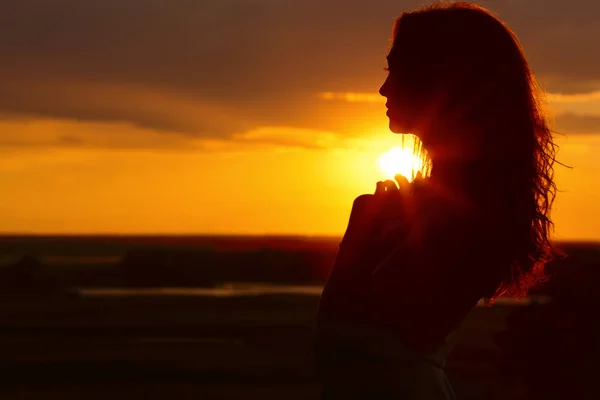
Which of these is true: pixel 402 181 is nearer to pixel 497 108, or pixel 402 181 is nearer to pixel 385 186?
pixel 385 186

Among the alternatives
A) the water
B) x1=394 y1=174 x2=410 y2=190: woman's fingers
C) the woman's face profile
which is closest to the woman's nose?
the woman's face profile

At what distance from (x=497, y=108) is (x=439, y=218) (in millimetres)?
497

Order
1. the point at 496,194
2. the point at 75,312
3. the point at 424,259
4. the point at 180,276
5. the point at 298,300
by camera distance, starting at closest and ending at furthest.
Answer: the point at 424,259 < the point at 496,194 < the point at 75,312 < the point at 298,300 < the point at 180,276

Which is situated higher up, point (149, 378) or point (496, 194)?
point (496, 194)

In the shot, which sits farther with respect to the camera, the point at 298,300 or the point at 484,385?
the point at 298,300

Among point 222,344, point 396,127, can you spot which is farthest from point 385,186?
point 222,344

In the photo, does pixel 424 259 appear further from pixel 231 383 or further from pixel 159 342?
pixel 159 342

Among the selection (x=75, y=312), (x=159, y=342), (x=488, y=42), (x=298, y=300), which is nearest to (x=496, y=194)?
(x=488, y=42)

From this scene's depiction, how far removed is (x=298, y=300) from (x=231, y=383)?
26122 mm

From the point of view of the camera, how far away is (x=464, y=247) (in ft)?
9.49

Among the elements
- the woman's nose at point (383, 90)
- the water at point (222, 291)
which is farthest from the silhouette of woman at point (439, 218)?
the water at point (222, 291)

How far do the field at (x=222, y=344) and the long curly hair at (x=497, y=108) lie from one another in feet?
10.3

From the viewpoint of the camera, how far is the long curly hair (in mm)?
3037

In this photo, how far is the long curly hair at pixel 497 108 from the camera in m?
3.04
